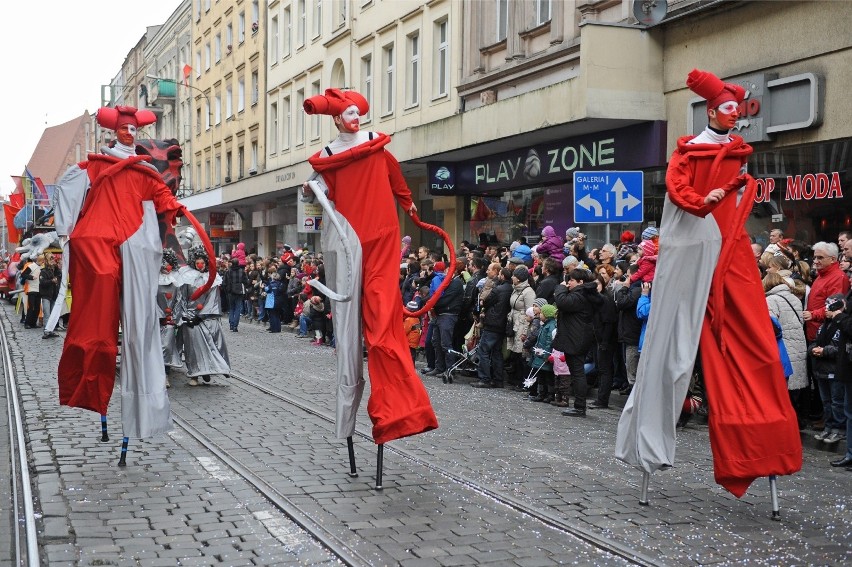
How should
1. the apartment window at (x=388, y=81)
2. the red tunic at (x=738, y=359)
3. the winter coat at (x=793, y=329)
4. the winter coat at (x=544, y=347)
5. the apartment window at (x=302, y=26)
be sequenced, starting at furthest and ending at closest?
the apartment window at (x=302, y=26), the apartment window at (x=388, y=81), the winter coat at (x=544, y=347), the winter coat at (x=793, y=329), the red tunic at (x=738, y=359)

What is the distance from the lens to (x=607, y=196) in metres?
13.5

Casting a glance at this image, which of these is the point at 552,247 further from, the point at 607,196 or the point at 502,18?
the point at 502,18

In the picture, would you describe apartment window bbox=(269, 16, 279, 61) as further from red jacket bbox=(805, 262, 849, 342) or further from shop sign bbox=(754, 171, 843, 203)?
red jacket bbox=(805, 262, 849, 342)

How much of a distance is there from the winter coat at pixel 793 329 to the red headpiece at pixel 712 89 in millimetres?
3637

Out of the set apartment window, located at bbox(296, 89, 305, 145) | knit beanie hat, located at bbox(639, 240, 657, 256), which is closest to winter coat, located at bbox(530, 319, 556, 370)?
knit beanie hat, located at bbox(639, 240, 657, 256)

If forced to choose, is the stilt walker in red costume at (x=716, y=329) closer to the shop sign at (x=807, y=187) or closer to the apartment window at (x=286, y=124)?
the shop sign at (x=807, y=187)

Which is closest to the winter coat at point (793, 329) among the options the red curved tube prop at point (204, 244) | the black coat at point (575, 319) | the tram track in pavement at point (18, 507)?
the black coat at point (575, 319)

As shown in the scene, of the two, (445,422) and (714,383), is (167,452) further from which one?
(714,383)

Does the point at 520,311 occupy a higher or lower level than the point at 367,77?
lower

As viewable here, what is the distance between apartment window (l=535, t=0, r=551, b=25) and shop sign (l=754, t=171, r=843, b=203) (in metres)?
7.54

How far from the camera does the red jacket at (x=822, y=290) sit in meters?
10.0

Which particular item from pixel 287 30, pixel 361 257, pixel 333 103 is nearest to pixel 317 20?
pixel 287 30

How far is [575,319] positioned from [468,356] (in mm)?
3468

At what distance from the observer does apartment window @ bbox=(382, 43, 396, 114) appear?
31.2 meters
